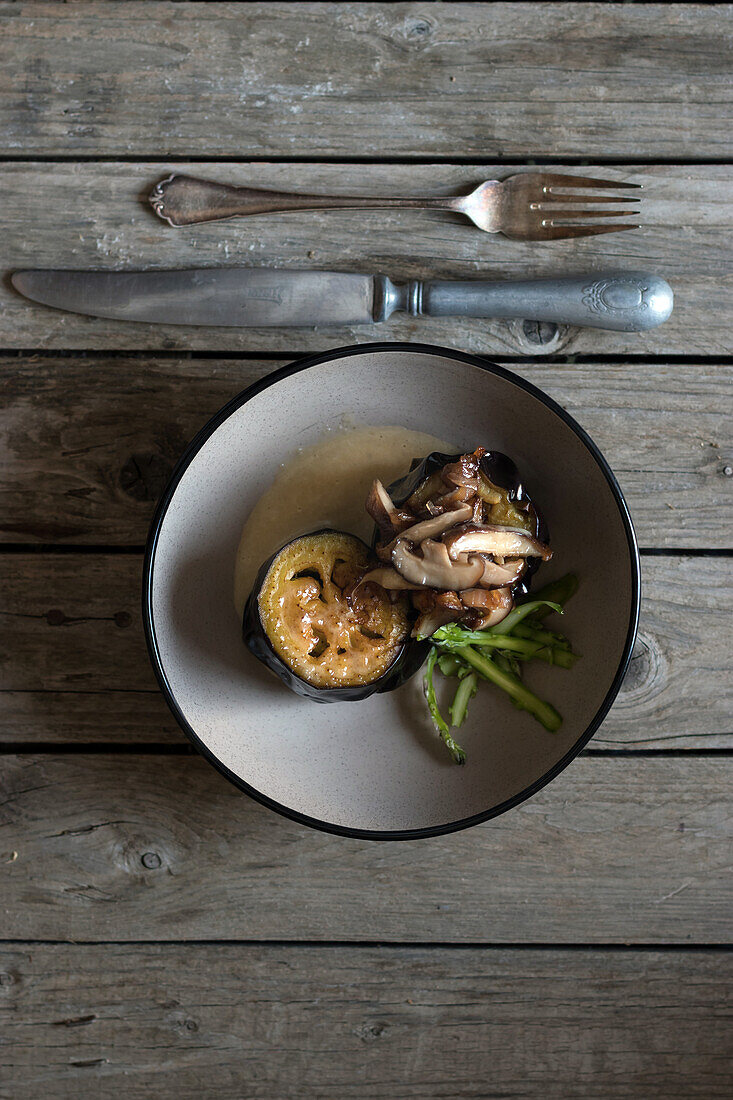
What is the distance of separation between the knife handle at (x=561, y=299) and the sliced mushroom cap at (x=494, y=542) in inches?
11.1

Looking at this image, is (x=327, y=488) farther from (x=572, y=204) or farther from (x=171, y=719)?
(x=572, y=204)

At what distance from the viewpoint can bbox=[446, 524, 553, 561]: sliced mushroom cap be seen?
2.54 ft

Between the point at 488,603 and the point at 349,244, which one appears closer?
the point at 488,603

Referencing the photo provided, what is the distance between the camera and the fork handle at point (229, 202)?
95 centimetres

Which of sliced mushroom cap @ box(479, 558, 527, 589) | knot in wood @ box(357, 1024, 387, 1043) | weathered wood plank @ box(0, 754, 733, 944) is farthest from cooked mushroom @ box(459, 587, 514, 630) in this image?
knot in wood @ box(357, 1024, 387, 1043)

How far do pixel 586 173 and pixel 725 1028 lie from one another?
1097mm

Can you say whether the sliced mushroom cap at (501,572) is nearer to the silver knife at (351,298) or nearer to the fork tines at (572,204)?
the silver knife at (351,298)

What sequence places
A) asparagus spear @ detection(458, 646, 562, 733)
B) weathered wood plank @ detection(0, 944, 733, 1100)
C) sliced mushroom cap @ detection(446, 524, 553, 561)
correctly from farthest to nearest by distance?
weathered wood plank @ detection(0, 944, 733, 1100) < asparagus spear @ detection(458, 646, 562, 733) < sliced mushroom cap @ detection(446, 524, 553, 561)

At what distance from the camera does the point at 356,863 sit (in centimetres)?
98

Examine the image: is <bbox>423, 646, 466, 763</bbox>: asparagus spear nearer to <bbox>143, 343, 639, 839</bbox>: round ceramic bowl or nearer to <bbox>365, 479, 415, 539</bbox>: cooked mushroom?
<bbox>143, 343, 639, 839</bbox>: round ceramic bowl

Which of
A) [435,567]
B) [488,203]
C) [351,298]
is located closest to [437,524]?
[435,567]

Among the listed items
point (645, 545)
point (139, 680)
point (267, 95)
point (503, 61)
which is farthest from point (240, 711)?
point (503, 61)

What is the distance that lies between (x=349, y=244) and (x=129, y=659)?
59cm

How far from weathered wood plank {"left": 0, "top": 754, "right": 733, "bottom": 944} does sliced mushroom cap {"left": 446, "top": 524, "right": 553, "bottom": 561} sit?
32 centimetres
